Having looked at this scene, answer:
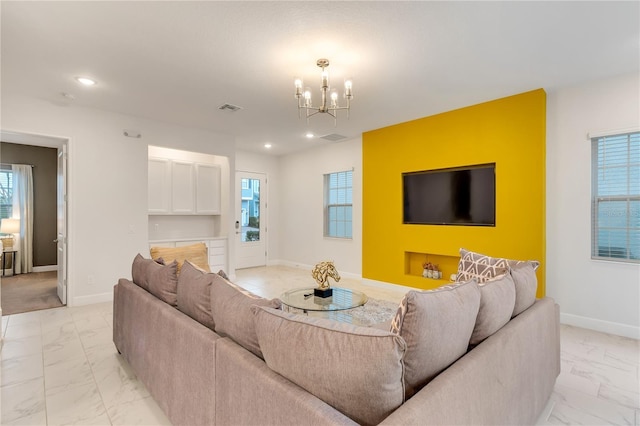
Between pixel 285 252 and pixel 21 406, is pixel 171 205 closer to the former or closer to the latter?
pixel 285 252

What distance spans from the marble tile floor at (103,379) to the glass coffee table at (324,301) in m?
1.28

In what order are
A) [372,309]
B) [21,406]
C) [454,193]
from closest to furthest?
[21,406] < [372,309] < [454,193]

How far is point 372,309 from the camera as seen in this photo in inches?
159

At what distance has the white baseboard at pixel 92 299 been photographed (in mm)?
4254

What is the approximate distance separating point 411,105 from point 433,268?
2.37 meters

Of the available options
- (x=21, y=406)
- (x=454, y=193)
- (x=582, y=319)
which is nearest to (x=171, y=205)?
(x=21, y=406)

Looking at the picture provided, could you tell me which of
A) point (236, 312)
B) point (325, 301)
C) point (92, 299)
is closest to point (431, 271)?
point (325, 301)

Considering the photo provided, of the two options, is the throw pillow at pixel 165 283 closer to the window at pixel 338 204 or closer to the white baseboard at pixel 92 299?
the white baseboard at pixel 92 299

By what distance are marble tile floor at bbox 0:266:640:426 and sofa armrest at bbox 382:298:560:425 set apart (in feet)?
1.20

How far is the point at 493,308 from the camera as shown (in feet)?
4.96

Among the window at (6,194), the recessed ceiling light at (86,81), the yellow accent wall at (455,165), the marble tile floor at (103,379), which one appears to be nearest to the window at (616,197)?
the yellow accent wall at (455,165)

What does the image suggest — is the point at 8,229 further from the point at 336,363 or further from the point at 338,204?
the point at 336,363

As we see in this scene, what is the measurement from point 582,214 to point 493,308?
2962 millimetres

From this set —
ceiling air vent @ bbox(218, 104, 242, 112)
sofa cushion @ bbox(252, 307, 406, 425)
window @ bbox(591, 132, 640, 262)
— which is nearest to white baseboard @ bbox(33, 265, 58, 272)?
ceiling air vent @ bbox(218, 104, 242, 112)
